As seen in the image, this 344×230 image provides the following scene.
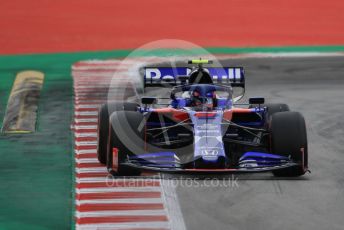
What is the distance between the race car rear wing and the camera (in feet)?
58.4

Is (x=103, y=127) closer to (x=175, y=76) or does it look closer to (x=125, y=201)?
(x=125, y=201)

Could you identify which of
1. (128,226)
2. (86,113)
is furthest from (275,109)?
(86,113)

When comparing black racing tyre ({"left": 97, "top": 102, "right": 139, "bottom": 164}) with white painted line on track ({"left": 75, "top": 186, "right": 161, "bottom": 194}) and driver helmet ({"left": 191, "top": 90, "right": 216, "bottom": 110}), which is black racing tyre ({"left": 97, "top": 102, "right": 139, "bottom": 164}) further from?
driver helmet ({"left": 191, "top": 90, "right": 216, "bottom": 110})

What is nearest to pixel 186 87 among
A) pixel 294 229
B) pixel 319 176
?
pixel 319 176

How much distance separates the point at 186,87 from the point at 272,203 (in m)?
3.37

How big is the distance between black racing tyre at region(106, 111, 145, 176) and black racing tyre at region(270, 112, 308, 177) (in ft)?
7.04

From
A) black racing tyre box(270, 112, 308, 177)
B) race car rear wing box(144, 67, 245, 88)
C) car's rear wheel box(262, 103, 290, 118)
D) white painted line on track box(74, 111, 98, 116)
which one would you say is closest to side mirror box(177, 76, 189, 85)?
race car rear wing box(144, 67, 245, 88)

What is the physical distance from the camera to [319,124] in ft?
64.3

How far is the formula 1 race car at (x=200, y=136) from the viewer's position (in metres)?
14.9

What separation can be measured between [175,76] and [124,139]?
3.12 metres

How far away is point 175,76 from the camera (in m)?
17.9

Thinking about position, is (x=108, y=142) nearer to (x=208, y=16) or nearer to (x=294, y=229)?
(x=294, y=229)

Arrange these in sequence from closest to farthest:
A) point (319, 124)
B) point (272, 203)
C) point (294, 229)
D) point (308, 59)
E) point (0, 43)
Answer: point (294, 229) → point (272, 203) → point (319, 124) → point (308, 59) → point (0, 43)

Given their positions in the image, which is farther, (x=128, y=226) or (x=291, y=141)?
(x=291, y=141)
